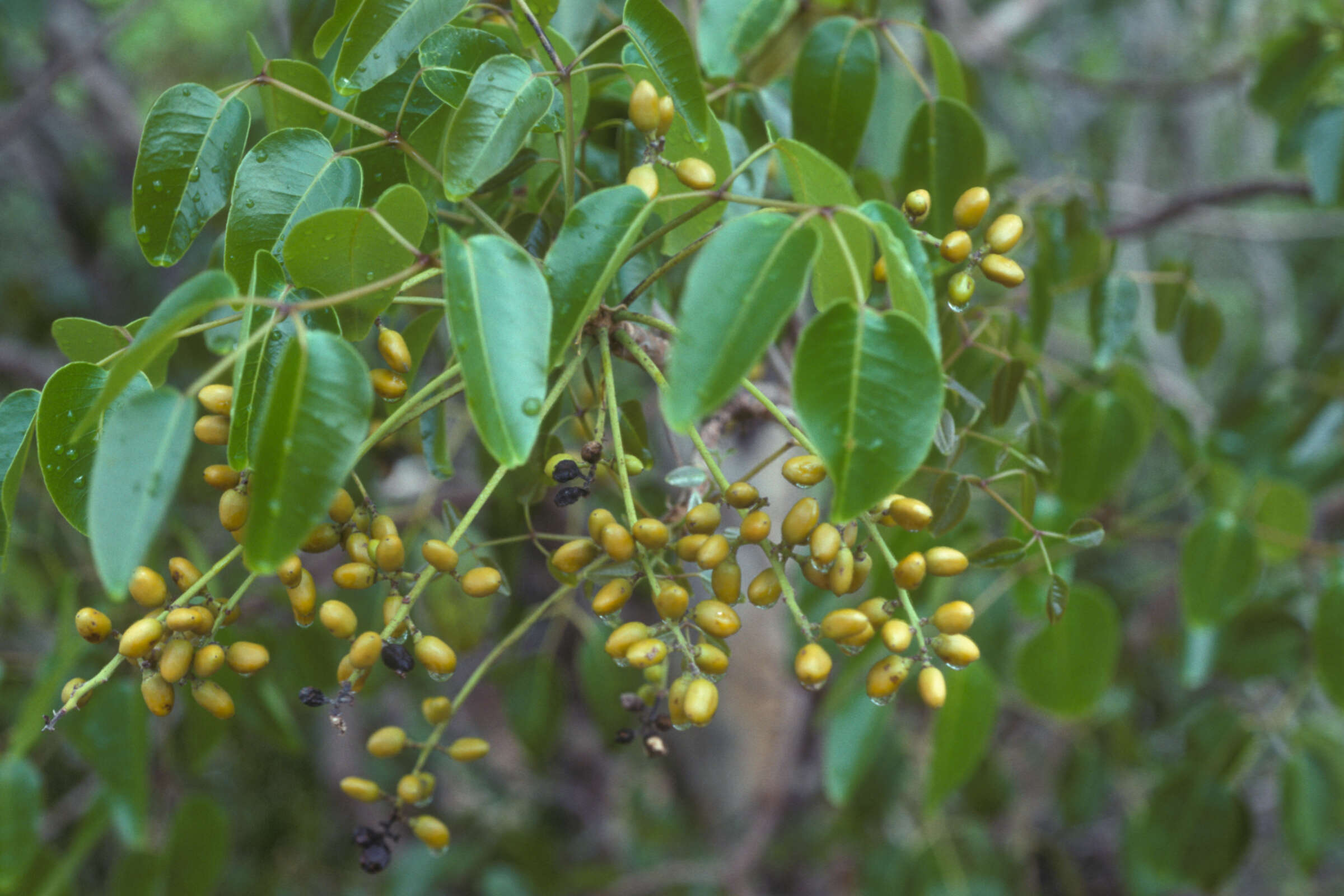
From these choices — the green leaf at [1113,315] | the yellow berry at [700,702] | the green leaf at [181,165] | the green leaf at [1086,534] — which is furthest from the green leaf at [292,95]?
the green leaf at [1113,315]

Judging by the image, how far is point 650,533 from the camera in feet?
1.68

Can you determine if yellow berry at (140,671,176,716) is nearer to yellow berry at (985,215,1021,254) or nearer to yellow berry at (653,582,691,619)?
yellow berry at (653,582,691,619)

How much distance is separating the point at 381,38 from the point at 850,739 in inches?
42.7

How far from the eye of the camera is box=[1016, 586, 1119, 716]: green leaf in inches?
43.3

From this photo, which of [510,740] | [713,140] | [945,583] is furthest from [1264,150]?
[510,740]

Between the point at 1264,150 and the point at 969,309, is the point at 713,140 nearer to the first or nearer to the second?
the point at 969,309

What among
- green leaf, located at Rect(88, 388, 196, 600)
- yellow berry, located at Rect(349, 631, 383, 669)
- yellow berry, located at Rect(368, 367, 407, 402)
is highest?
green leaf, located at Rect(88, 388, 196, 600)

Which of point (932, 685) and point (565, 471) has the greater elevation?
point (565, 471)

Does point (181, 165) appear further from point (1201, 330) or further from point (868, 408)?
point (1201, 330)

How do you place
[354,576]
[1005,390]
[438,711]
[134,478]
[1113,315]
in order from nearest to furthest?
[134,478], [354,576], [438,711], [1005,390], [1113,315]

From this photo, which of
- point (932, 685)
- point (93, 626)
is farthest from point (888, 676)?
point (93, 626)

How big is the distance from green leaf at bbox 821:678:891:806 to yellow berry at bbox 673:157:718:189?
946 mm

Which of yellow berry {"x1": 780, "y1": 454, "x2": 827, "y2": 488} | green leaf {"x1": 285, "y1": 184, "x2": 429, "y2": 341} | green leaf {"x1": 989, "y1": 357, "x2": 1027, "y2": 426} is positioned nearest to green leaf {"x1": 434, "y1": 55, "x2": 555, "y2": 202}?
green leaf {"x1": 285, "y1": 184, "x2": 429, "y2": 341}

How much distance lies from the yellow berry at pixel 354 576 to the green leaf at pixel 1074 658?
34.0 inches
